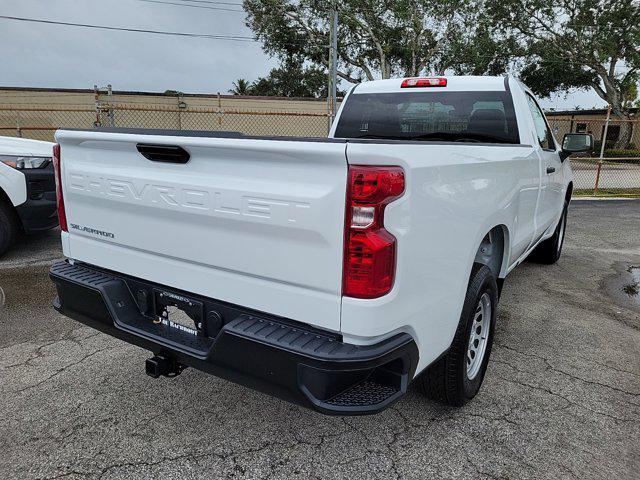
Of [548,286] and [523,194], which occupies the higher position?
[523,194]

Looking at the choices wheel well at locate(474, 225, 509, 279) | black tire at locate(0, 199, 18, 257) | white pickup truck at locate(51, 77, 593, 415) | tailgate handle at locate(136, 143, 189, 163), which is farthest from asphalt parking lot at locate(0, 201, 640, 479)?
black tire at locate(0, 199, 18, 257)

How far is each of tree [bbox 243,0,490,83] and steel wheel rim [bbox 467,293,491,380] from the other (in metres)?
33.7

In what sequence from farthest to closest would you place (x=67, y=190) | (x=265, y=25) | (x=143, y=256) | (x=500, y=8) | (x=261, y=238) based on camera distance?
1. (x=265, y=25)
2. (x=500, y=8)
3. (x=67, y=190)
4. (x=143, y=256)
5. (x=261, y=238)

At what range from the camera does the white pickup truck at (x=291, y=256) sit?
6.04 ft

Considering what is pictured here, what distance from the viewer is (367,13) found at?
3444 cm

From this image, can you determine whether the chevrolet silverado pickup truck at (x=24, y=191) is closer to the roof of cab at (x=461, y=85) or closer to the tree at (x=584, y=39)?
the roof of cab at (x=461, y=85)

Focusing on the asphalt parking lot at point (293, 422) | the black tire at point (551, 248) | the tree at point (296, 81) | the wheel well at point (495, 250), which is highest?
the tree at point (296, 81)

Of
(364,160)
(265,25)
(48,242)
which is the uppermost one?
(265,25)

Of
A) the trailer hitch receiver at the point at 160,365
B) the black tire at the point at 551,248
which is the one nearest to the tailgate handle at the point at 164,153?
the trailer hitch receiver at the point at 160,365

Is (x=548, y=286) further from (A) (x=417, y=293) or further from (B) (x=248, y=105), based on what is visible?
(B) (x=248, y=105)

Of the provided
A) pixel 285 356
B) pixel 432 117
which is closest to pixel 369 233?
pixel 285 356

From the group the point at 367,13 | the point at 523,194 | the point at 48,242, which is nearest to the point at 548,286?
the point at 523,194

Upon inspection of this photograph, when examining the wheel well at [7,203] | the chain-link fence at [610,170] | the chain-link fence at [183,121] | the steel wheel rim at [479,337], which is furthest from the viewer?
the chain-link fence at [183,121]

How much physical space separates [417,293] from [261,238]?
2.23ft
